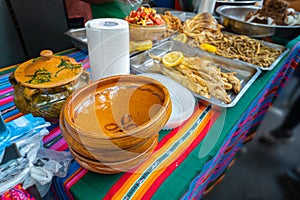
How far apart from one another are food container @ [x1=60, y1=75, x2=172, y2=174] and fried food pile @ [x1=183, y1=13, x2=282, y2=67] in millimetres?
691

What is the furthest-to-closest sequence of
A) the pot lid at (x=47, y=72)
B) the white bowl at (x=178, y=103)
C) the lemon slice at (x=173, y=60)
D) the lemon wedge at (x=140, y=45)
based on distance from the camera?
1. the lemon wedge at (x=140, y=45)
2. the lemon slice at (x=173, y=60)
3. the white bowl at (x=178, y=103)
4. the pot lid at (x=47, y=72)

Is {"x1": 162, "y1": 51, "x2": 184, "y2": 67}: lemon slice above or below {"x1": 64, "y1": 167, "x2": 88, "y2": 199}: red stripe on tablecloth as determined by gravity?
above

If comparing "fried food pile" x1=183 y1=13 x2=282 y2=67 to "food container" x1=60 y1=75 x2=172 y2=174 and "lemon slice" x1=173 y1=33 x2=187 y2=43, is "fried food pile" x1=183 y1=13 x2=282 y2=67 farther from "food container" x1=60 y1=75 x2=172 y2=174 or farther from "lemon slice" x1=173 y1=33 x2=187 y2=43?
"food container" x1=60 y1=75 x2=172 y2=174

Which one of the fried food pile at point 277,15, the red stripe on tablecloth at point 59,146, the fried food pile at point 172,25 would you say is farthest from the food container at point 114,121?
the fried food pile at point 277,15

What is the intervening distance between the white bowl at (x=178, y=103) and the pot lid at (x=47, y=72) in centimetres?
28

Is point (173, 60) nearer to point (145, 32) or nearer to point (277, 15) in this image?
point (145, 32)

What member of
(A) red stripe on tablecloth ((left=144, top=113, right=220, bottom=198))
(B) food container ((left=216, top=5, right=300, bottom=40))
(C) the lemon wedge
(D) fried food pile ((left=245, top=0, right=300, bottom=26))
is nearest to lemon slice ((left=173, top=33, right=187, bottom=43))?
(C) the lemon wedge

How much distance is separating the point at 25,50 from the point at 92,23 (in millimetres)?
1157

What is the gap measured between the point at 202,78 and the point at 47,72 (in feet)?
1.82

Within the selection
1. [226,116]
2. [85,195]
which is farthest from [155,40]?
[85,195]

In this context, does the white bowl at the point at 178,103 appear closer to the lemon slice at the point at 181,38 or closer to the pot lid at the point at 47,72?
the pot lid at the point at 47,72

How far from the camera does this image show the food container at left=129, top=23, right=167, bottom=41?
0.96 m

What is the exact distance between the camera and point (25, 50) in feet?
4.91

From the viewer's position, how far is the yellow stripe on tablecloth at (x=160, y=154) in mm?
416
